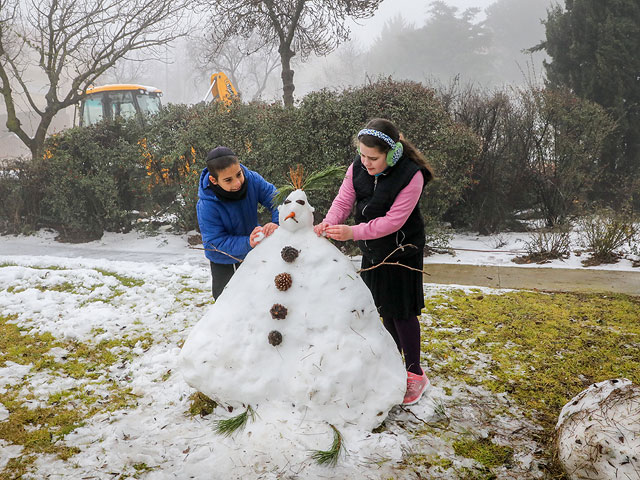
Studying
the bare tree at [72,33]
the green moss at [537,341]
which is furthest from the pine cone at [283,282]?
the bare tree at [72,33]

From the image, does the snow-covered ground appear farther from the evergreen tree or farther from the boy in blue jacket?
the evergreen tree

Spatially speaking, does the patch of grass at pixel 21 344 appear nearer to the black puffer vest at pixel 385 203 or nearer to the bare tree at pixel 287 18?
the black puffer vest at pixel 385 203

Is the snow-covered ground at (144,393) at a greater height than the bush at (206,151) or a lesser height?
lesser

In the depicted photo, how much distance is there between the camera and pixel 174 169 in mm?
7930

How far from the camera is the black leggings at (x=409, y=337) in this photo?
8.30 ft

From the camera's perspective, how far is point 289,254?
7.37 ft

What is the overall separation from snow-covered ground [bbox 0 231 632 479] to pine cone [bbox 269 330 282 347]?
0.52 feet

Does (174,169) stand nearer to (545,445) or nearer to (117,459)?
(117,459)

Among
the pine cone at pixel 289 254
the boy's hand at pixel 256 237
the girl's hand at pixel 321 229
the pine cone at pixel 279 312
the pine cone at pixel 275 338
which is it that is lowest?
the pine cone at pixel 275 338

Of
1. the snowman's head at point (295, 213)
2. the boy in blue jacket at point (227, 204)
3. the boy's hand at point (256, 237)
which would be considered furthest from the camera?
the boy in blue jacket at point (227, 204)

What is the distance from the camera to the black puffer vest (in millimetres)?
2260

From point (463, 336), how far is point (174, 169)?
6349 mm

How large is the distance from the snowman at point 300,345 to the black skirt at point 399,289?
20 cm

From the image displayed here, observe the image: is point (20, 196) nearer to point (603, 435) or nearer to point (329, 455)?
point (329, 455)
